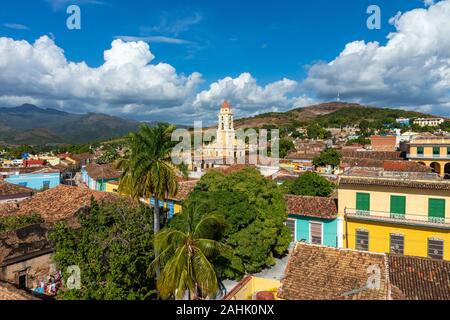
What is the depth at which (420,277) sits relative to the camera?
13.5 meters

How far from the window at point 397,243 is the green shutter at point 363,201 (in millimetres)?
2243

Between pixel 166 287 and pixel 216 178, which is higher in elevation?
pixel 216 178

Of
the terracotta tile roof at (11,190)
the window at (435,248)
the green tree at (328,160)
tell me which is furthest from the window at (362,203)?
the green tree at (328,160)

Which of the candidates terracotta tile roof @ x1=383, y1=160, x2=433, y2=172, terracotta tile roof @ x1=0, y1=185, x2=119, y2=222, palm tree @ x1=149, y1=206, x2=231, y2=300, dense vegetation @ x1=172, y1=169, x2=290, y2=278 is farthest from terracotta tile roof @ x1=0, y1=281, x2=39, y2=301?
terracotta tile roof @ x1=383, y1=160, x2=433, y2=172

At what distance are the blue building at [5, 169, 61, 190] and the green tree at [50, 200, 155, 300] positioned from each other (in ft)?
102

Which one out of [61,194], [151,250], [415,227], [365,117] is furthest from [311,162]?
[365,117]

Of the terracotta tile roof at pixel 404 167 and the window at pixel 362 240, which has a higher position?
the terracotta tile roof at pixel 404 167

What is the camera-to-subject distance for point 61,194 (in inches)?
1023

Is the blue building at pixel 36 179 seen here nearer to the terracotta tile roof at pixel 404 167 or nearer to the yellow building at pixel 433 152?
the terracotta tile roof at pixel 404 167

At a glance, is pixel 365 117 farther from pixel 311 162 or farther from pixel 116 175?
pixel 116 175

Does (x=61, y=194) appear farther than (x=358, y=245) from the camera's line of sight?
Yes

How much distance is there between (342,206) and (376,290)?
37.1 ft

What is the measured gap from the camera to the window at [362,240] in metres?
21.1

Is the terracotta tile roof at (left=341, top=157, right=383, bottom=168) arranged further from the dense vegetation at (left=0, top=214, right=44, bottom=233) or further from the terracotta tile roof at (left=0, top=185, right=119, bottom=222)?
the dense vegetation at (left=0, top=214, right=44, bottom=233)
